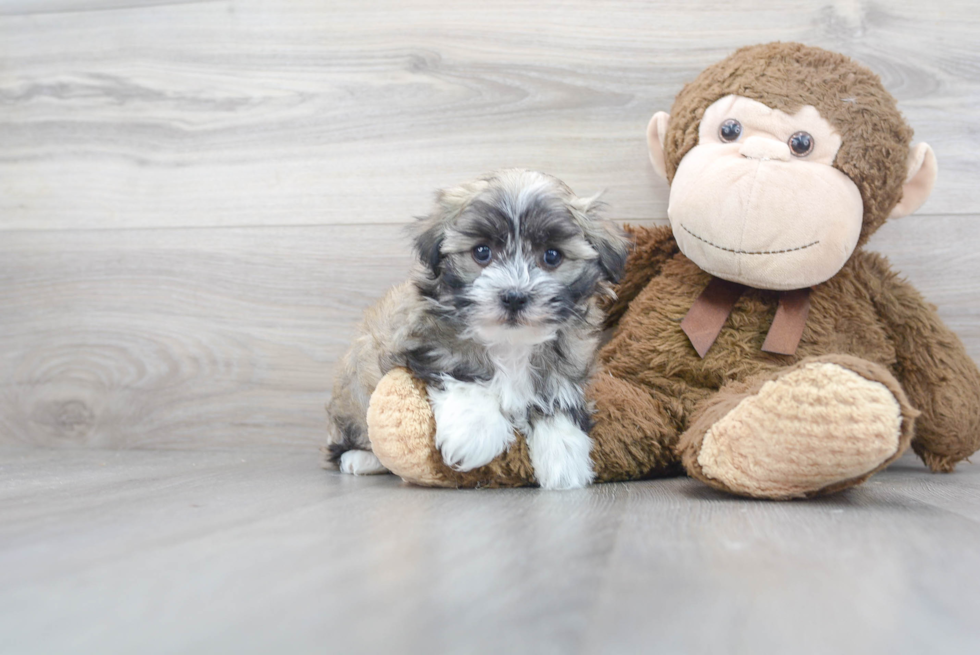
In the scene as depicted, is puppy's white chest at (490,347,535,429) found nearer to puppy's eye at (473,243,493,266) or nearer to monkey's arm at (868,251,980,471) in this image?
puppy's eye at (473,243,493,266)

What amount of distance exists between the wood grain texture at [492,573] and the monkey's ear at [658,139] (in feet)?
2.86

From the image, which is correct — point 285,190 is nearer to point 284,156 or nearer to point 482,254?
point 284,156

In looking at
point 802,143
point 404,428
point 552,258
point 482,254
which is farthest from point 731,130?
point 404,428

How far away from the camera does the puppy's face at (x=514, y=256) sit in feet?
4.51

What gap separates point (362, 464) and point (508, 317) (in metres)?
0.66

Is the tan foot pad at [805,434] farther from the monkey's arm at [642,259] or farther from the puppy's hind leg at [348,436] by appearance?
the puppy's hind leg at [348,436]

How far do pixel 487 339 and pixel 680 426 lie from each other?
525mm

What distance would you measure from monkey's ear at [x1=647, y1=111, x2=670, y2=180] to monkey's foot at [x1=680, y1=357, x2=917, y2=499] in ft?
2.44

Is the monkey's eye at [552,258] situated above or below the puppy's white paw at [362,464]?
→ above

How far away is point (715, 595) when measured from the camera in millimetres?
806

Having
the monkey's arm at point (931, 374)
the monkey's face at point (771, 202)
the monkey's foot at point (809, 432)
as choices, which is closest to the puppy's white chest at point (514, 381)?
the monkey's foot at point (809, 432)

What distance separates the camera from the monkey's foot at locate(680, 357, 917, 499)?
3.94ft

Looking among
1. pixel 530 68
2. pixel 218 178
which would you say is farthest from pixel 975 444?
pixel 218 178

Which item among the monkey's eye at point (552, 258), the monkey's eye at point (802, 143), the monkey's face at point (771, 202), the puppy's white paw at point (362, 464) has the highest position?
the monkey's eye at point (802, 143)
